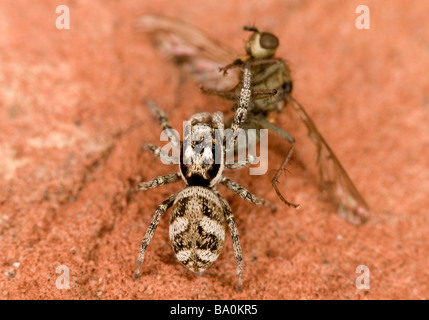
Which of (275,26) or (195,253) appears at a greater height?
(275,26)

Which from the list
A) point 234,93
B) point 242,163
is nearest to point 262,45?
point 234,93

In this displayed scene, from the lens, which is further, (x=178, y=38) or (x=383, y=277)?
(x=178, y=38)

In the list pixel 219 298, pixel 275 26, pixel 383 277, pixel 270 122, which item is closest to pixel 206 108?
pixel 270 122

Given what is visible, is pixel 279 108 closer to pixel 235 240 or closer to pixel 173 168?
pixel 173 168

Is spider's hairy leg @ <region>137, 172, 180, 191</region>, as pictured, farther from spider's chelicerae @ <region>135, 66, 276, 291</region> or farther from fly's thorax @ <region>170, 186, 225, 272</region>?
fly's thorax @ <region>170, 186, 225, 272</region>

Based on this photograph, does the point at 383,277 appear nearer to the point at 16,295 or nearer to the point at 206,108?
the point at 206,108
